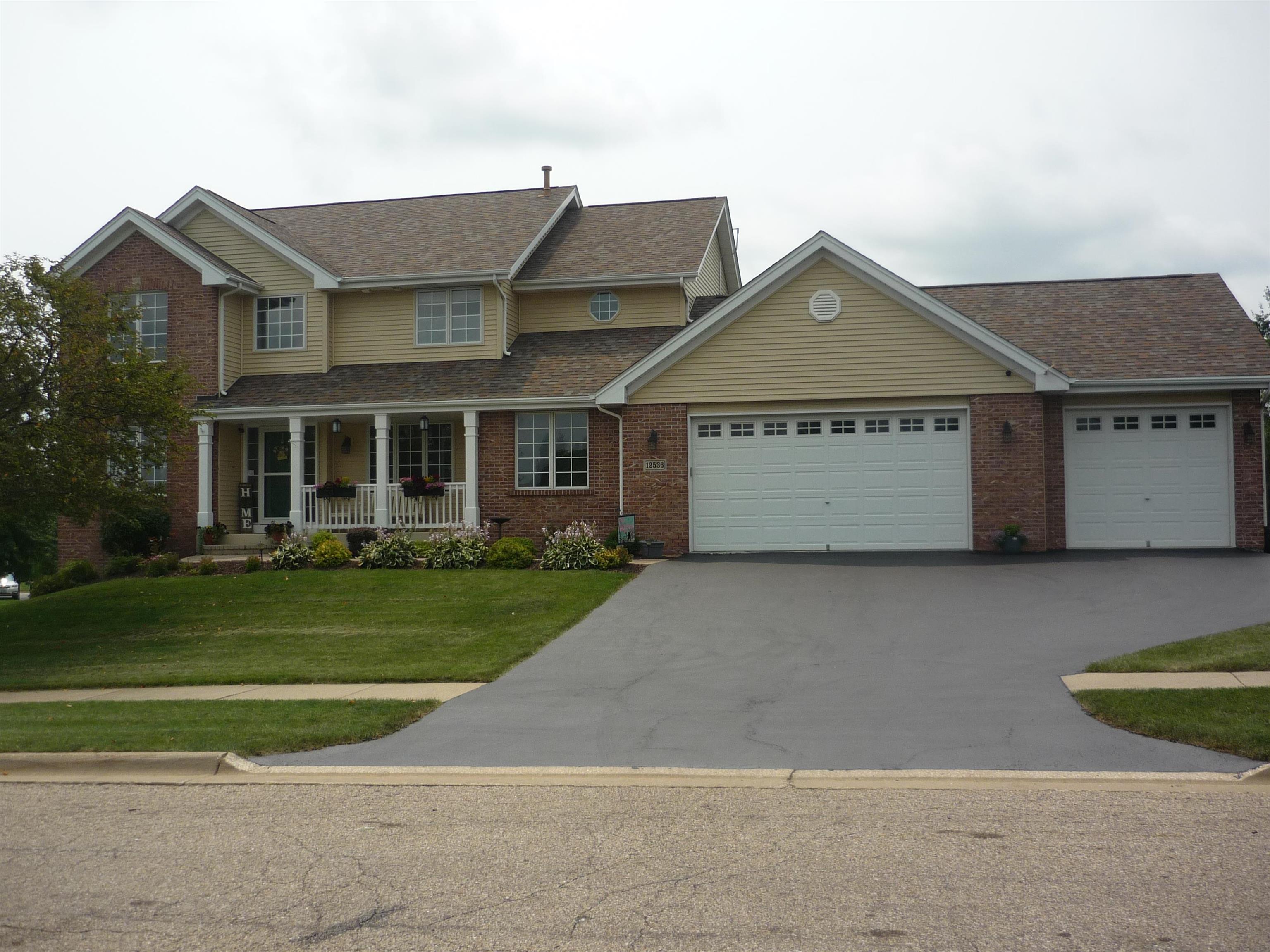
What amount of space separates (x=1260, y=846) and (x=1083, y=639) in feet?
23.5

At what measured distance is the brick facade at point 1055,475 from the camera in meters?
19.9

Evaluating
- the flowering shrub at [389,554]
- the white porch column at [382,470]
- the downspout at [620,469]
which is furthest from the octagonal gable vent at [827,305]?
the white porch column at [382,470]

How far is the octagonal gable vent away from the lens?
1991 cm

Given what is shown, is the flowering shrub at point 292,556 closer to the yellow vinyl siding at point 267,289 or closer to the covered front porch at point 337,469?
the covered front porch at point 337,469

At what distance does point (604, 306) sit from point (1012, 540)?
1064cm

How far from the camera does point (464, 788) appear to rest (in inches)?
305

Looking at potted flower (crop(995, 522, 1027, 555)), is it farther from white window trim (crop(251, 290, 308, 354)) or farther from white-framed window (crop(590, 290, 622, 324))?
white window trim (crop(251, 290, 308, 354))

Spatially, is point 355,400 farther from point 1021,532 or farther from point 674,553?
point 1021,532

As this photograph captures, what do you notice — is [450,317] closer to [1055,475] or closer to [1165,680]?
[1055,475]

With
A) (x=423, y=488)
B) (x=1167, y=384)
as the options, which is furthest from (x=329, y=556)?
(x=1167, y=384)

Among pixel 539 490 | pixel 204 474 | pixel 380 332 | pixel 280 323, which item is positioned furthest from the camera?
pixel 280 323

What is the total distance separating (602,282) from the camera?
78.6 feet

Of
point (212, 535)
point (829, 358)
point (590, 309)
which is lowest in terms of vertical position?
point (212, 535)

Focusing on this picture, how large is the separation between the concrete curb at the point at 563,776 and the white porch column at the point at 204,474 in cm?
1439
